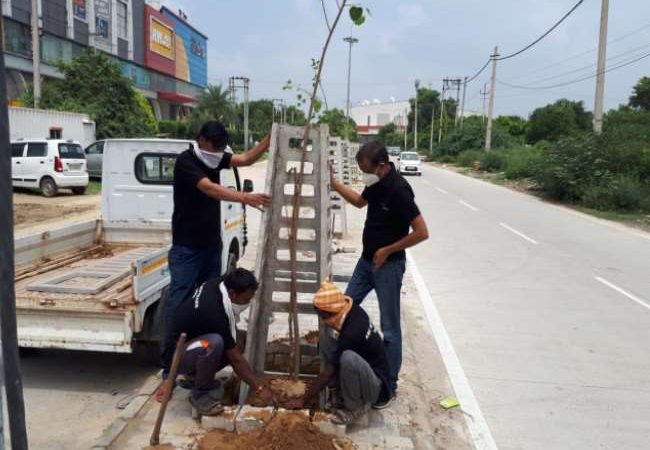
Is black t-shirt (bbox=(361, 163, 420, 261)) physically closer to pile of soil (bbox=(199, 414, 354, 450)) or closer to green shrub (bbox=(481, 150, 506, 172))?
pile of soil (bbox=(199, 414, 354, 450))

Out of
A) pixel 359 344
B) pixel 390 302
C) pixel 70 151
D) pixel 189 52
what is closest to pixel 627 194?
pixel 390 302

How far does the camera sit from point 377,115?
12194 cm

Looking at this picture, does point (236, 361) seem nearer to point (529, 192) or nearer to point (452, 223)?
point (452, 223)

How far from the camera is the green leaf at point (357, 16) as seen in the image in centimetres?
376

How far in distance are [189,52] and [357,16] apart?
75725 millimetres

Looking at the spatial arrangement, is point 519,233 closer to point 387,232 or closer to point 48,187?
point 387,232

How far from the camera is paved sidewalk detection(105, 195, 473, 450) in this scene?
3.68 meters

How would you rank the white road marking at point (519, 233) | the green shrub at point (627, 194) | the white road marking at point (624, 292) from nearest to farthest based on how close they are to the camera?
the white road marking at point (624, 292), the white road marking at point (519, 233), the green shrub at point (627, 194)

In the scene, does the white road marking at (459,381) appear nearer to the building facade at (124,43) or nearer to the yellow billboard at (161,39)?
the building facade at (124,43)

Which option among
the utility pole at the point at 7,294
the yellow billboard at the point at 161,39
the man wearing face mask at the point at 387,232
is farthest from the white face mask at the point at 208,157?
the yellow billboard at the point at 161,39

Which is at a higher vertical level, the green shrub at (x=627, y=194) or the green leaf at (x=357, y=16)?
the green leaf at (x=357, y=16)

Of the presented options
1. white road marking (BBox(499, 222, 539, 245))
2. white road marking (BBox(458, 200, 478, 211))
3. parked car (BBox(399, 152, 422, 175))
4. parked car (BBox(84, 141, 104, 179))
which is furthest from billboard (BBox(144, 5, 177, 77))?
white road marking (BBox(499, 222, 539, 245))

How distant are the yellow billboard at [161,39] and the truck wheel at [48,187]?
44.5 m

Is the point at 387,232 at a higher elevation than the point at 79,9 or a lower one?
lower
